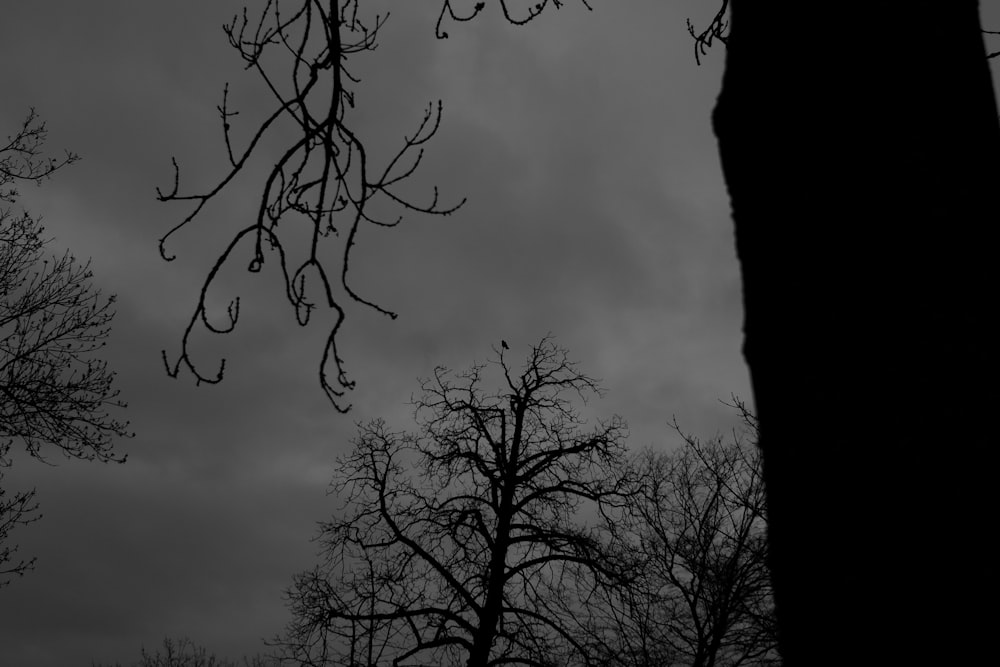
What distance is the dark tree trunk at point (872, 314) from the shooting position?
101 cm

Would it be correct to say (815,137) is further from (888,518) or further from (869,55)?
(888,518)

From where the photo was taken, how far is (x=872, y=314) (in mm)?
1140

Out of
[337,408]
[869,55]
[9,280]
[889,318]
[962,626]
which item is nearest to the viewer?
[962,626]

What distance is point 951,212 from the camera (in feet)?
3.91

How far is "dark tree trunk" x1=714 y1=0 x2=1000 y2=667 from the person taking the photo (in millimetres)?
1011

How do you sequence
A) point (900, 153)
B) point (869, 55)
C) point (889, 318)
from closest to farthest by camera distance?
point (889, 318) < point (900, 153) < point (869, 55)

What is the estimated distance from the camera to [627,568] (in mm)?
13766

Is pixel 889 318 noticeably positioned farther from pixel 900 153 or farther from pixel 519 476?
pixel 519 476

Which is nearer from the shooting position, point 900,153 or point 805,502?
point 805,502

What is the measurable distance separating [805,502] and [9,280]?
11.1m

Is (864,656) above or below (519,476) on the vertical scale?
below

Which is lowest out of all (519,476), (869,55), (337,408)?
(869,55)

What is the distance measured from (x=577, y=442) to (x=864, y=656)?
14.3 m

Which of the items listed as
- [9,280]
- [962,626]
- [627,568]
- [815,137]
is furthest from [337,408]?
[627,568]
